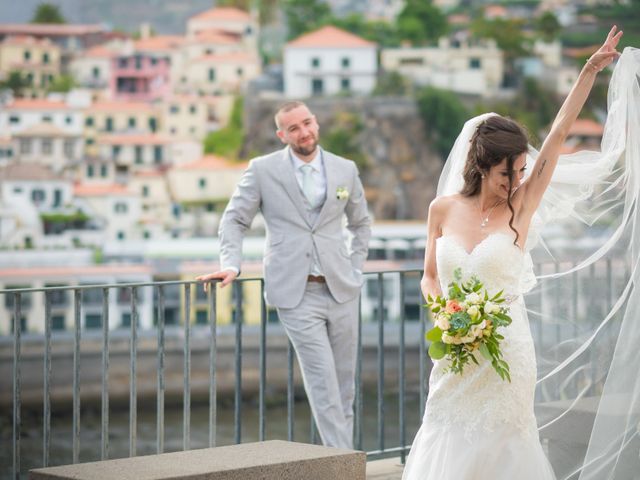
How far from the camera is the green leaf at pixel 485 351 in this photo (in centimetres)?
362

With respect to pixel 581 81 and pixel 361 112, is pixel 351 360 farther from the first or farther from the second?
pixel 361 112

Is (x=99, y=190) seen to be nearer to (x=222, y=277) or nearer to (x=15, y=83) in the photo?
(x=15, y=83)

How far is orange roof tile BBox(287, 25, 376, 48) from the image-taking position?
9000 centimetres

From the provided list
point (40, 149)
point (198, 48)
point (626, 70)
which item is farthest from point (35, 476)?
point (198, 48)

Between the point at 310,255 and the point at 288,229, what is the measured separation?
0.14 metres

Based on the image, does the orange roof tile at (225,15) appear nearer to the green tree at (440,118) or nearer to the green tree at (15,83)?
the green tree at (15,83)

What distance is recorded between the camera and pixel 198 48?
91250 millimetres

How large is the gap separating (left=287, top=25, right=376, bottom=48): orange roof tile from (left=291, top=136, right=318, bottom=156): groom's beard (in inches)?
3368

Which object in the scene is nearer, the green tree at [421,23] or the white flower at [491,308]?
the white flower at [491,308]

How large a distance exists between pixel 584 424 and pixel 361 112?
260 feet

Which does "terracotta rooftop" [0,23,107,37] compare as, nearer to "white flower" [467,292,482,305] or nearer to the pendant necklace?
the pendant necklace

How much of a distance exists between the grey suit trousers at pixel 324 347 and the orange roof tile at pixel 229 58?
8503 centimetres

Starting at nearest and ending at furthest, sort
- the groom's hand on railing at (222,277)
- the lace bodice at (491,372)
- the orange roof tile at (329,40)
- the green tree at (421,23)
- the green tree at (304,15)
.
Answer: the lace bodice at (491,372)
the groom's hand on railing at (222,277)
the orange roof tile at (329,40)
the green tree at (421,23)
the green tree at (304,15)

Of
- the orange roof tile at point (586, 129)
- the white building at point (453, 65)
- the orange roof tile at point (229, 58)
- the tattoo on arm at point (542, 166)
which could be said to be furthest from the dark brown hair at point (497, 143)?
the orange roof tile at point (229, 58)
